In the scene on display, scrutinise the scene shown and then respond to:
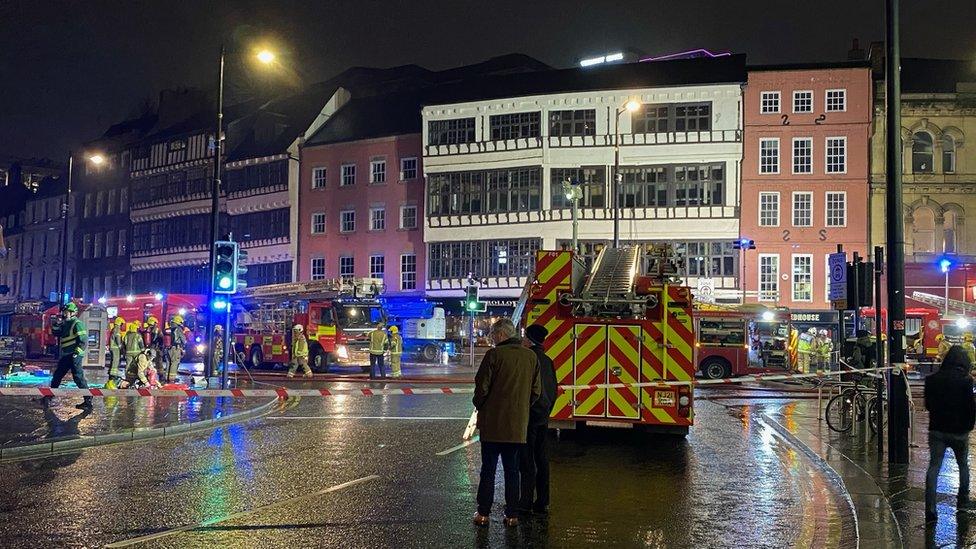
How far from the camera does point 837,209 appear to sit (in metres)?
42.1

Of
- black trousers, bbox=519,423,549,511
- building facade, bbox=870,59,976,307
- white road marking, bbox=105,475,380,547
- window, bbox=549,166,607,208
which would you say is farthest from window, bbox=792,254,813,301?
black trousers, bbox=519,423,549,511

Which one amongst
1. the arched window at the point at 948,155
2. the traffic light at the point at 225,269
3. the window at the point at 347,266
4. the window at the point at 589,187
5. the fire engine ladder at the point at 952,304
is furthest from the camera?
the window at the point at 347,266

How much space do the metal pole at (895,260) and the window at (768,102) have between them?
33222 millimetres

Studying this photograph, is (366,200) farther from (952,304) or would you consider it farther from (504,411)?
(504,411)

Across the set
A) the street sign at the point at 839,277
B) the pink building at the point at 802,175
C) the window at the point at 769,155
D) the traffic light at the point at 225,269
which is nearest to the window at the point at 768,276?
the pink building at the point at 802,175

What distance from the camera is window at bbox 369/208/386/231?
50.6m

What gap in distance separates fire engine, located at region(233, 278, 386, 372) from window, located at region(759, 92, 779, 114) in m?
21.3

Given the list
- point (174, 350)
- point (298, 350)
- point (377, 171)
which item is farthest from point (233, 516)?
point (377, 171)

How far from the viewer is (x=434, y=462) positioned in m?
10.9

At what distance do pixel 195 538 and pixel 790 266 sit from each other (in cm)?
3891

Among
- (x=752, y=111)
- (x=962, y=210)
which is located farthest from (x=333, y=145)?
(x=962, y=210)

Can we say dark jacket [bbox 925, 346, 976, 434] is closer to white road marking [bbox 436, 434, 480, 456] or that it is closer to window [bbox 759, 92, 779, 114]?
white road marking [bbox 436, 434, 480, 456]

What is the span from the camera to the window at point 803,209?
139 feet

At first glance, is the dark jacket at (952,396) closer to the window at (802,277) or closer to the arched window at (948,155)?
the window at (802,277)
